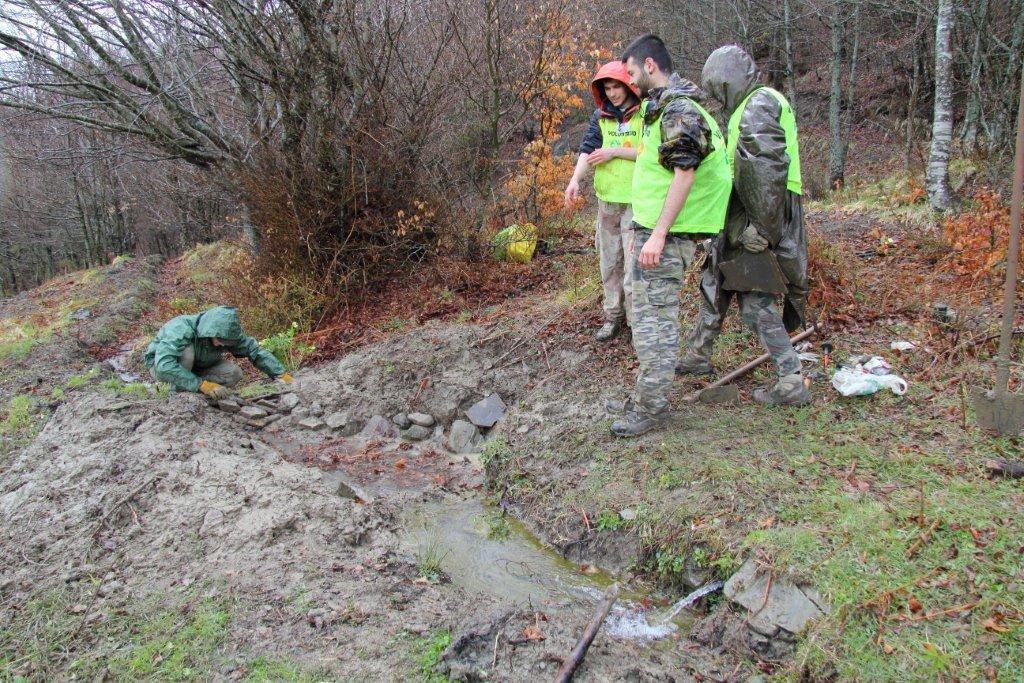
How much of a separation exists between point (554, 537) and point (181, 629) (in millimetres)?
2050

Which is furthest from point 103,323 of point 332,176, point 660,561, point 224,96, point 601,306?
point 660,561

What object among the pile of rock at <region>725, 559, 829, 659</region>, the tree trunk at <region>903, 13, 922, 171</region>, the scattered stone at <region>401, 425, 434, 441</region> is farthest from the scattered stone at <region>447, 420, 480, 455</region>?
the tree trunk at <region>903, 13, 922, 171</region>

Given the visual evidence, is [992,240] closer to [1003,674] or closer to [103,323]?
[1003,674]

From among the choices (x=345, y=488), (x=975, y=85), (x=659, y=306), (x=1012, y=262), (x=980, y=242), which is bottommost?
(x=345, y=488)

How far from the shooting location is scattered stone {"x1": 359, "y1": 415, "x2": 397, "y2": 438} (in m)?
6.21

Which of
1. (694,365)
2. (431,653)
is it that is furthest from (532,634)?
(694,365)

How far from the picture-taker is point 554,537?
4.14 meters

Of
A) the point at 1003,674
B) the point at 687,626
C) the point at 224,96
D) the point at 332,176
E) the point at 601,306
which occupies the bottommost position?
the point at 687,626

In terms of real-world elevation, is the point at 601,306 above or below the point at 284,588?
above

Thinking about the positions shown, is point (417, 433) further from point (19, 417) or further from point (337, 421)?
point (19, 417)

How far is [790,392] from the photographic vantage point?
4.45 metres

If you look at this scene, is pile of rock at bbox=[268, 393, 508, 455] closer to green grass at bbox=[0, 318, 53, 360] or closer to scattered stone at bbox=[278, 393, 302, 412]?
scattered stone at bbox=[278, 393, 302, 412]

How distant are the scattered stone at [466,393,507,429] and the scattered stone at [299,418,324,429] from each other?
4.85ft

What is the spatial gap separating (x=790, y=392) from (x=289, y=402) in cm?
469
